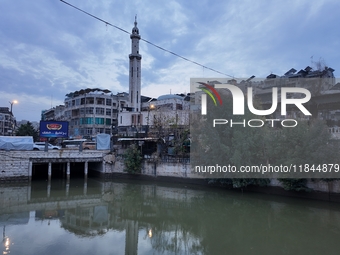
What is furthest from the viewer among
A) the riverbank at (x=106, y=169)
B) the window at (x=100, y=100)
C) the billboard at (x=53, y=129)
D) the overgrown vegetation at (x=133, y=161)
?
the window at (x=100, y=100)

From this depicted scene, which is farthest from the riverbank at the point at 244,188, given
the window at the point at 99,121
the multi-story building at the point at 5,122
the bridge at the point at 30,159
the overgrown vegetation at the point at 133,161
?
the multi-story building at the point at 5,122

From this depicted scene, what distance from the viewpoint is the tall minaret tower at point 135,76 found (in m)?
35.5

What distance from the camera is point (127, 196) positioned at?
1509 cm

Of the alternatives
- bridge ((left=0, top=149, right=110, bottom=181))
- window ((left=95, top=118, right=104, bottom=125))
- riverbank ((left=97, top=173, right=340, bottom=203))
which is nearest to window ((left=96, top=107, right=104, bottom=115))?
window ((left=95, top=118, right=104, bottom=125))

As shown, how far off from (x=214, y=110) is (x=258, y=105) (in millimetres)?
2986

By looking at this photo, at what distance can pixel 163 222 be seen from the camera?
10.4 metres

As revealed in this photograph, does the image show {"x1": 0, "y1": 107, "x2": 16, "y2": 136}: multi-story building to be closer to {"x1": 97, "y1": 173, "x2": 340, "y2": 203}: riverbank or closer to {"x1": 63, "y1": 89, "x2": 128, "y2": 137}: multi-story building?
{"x1": 63, "y1": 89, "x2": 128, "y2": 137}: multi-story building

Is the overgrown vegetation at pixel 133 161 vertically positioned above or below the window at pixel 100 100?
below

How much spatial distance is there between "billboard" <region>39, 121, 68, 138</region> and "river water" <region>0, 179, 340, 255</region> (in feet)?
17.2

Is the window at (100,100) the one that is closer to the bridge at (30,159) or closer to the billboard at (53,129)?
the billboard at (53,129)

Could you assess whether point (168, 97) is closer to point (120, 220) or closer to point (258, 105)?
point (258, 105)

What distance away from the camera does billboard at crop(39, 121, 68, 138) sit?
799 inches

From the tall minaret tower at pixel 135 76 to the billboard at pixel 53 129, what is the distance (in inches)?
578

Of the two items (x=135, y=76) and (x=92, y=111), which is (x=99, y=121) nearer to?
(x=92, y=111)
